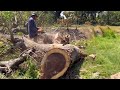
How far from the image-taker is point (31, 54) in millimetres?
7496

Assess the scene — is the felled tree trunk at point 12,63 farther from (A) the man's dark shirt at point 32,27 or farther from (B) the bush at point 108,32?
(B) the bush at point 108,32

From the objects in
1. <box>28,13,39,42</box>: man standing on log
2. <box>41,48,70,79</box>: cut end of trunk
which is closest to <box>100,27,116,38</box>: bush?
<box>28,13,39,42</box>: man standing on log

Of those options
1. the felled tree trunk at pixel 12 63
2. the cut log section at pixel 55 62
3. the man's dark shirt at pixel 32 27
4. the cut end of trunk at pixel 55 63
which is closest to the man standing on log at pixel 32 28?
the man's dark shirt at pixel 32 27

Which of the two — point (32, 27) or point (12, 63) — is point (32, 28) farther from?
point (12, 63)

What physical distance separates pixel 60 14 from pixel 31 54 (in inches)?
92.2

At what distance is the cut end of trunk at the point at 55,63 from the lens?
6.69m

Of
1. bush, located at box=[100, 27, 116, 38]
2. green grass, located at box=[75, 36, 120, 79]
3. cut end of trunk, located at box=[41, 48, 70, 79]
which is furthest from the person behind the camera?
bush, located at box=[100, 27, 116, 38]

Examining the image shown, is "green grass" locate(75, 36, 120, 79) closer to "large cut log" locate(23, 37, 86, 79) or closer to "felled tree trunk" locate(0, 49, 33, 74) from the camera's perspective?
"large cut log" locate(23, 37, 86, 79)

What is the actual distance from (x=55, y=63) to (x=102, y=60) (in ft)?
4.52

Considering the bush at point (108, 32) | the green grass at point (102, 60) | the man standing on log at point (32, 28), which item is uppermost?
the man standing on log at point (32, 28)

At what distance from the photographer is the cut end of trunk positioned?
6.69 meters

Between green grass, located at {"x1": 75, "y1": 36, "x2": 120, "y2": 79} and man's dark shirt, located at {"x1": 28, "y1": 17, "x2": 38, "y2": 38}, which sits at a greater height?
man's dark shirt, located at {"x1": 28, "y1": 17, "x2": 38, "y2": 38}

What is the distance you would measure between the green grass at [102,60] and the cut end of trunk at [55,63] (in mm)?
558

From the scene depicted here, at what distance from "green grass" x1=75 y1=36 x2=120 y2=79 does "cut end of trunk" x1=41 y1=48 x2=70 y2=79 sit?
56cm
